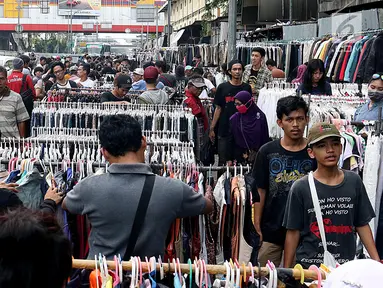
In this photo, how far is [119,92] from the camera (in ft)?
30.8

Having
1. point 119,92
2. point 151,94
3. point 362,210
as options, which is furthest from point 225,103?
point 362,210

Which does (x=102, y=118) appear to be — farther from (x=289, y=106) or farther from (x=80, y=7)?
(x=80, y=7)

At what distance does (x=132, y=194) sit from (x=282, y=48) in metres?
14.0

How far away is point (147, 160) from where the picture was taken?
20.2ft

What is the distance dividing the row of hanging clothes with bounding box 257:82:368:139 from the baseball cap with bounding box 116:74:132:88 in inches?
84.6

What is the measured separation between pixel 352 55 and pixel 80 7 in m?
80.7

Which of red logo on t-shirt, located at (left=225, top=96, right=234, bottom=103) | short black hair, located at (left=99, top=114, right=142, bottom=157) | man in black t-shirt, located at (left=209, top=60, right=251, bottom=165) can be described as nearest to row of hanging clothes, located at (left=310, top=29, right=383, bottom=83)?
man in black t-shirt, located at (left=209, top=60, right=251, bottom=165)

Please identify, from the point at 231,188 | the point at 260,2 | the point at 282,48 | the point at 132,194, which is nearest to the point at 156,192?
the point at 132,194

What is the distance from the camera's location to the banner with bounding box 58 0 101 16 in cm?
8644

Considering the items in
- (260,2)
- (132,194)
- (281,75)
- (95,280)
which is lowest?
(95,280)

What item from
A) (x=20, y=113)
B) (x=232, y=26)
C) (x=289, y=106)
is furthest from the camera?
(x=232, y=26)

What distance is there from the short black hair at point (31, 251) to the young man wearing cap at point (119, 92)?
22.6 feet

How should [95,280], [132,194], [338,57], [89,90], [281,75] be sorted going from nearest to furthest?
[95,280], [132,194], [89,90], [338,57], [281,75]

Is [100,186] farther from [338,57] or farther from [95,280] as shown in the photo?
[338,57]
